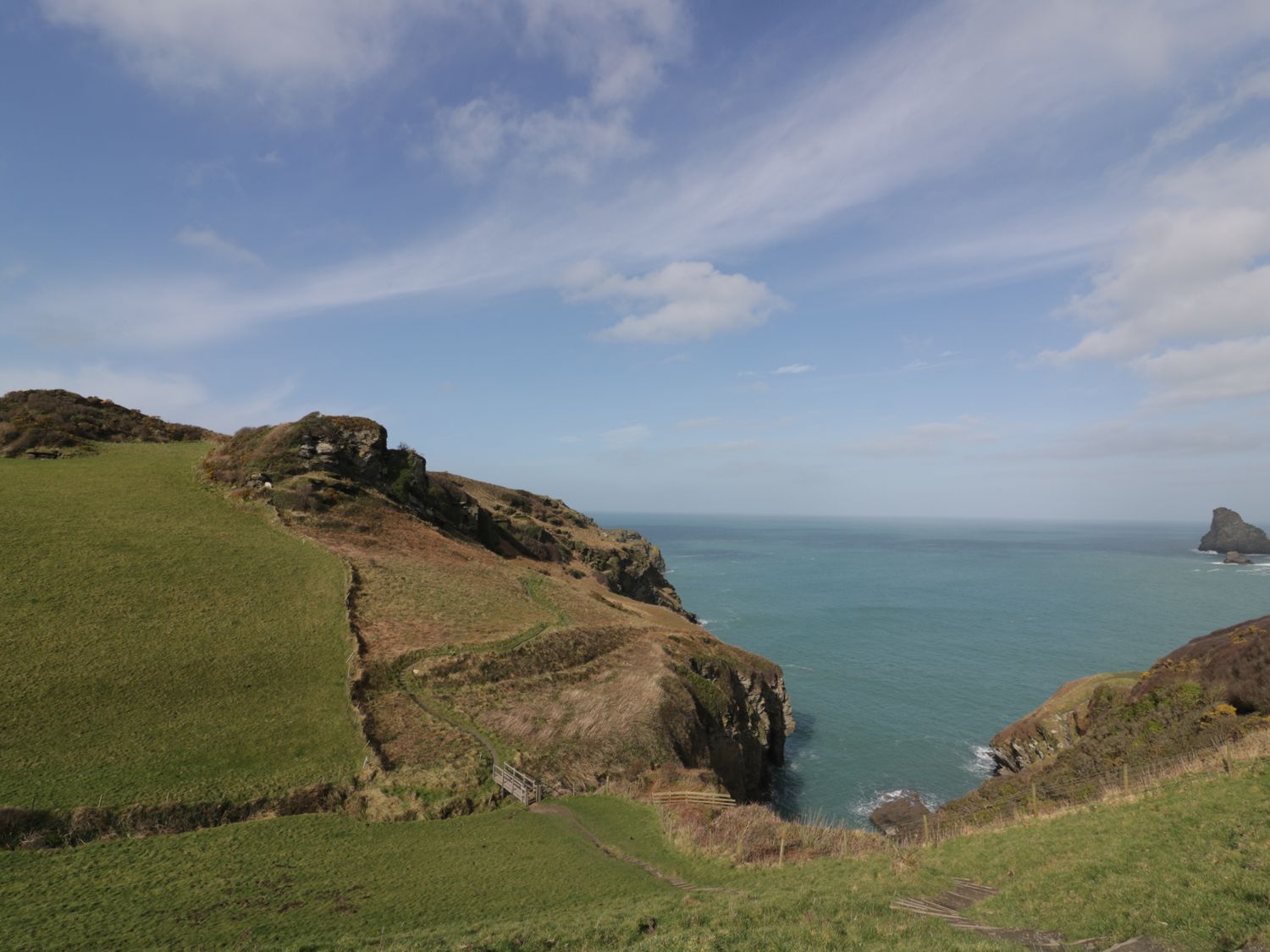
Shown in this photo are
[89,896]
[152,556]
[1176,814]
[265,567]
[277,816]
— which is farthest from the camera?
[265,567]

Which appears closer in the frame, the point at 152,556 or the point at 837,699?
the point at 152,556

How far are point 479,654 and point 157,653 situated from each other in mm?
16059

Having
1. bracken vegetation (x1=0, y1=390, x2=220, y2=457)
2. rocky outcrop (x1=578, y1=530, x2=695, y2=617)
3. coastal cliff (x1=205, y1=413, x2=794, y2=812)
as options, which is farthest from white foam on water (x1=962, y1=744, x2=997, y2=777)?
bracken vegetation (x1=0, y1=390, x2=220, y2=457)

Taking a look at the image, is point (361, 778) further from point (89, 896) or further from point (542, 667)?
point (542, 667)

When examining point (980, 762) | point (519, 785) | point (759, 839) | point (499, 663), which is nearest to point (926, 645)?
point (980, 762)

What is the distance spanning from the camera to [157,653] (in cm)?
2908

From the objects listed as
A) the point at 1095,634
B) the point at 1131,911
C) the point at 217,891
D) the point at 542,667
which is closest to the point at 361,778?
the point at 217,891

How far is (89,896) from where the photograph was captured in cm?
1655

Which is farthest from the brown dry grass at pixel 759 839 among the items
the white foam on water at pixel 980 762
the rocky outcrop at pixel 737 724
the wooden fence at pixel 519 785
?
the white foam on water at pixel 980 762

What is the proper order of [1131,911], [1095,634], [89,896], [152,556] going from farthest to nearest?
[1095,634] → [152,556] → [89,896] → [1131,911]

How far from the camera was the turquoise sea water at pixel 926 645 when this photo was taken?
187ft

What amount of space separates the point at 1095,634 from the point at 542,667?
11222 cm

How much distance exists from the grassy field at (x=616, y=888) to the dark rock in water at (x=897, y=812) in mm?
25501

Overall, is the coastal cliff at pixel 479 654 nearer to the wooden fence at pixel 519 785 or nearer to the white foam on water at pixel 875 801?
the wooden fence at pixel 519 785
